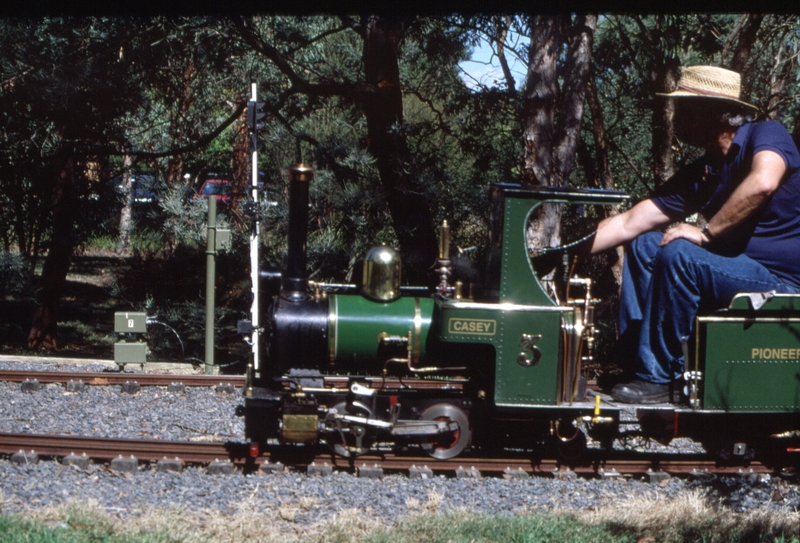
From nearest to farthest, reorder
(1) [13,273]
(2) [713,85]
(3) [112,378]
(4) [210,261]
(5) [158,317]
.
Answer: (2) [713,85] < (3) [112,378] < (4) [210,261] < (5) [158,317] < (1) [13,273]

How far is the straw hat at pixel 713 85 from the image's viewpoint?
548 cm

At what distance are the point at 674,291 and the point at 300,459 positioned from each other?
2679 millimetres

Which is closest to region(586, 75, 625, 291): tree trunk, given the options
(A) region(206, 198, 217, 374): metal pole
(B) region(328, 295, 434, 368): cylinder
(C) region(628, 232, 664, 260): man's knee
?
(A) region(206, 198, 217, 374): metal pole

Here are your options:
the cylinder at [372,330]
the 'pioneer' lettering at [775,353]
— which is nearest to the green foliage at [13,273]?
the cylinder at [372,330]

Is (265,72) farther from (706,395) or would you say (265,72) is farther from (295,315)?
(706,395)

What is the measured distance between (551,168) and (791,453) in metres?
4.24

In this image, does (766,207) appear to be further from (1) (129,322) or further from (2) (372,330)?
(1) (129,322)

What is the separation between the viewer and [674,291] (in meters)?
5.32

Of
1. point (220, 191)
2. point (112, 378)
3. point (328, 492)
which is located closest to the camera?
point (328, 492)

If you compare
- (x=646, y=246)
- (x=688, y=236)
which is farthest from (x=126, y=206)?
(x=688, y=236)

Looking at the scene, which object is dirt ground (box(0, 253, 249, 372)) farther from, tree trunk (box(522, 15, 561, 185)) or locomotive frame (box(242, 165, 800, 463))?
locomotive frame (box(242, 165, 800, 463))

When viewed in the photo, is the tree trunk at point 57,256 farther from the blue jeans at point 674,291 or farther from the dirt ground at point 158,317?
the blue jeans at point 674,291

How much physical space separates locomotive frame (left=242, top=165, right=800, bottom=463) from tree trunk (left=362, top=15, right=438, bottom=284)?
5012mm

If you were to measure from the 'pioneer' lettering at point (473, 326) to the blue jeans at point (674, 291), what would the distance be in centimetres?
103
